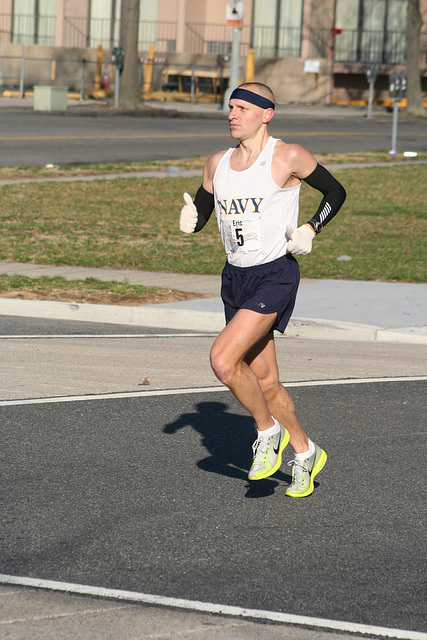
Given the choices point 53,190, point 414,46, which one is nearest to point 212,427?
point 53,190

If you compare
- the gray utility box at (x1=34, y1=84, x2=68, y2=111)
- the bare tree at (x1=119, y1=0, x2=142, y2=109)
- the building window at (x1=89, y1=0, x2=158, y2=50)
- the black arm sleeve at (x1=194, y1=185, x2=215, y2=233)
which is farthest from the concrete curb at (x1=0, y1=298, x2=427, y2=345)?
the building window at (x1=89, y1=0, x2=158, y2=50)

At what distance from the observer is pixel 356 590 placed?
4645 millimetres

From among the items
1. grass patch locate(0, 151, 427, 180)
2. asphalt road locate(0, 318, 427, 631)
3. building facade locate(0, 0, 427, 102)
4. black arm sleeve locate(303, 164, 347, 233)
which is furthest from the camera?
building facade locate(0, 0, 427, 102)

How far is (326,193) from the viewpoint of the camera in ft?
19.5

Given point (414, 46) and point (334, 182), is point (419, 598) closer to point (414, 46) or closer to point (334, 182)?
point (334, 182)

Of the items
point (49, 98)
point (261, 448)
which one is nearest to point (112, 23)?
point (49, 98)

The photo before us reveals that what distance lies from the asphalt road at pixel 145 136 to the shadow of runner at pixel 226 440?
54.0 ft

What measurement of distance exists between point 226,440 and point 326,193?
1.90 meters

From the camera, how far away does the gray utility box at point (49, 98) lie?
37.2 m

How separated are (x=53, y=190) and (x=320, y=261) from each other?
6909 mm

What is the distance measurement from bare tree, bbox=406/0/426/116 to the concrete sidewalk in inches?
1337

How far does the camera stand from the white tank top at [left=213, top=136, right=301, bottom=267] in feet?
18.8

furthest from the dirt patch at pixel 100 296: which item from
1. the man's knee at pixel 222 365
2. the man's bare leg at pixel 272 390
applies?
the man's knee at pixel 222 365

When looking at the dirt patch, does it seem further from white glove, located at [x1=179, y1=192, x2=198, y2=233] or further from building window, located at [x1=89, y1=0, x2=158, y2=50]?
building window, located at [x1=89, y1=0, x2=158, y2=50]
